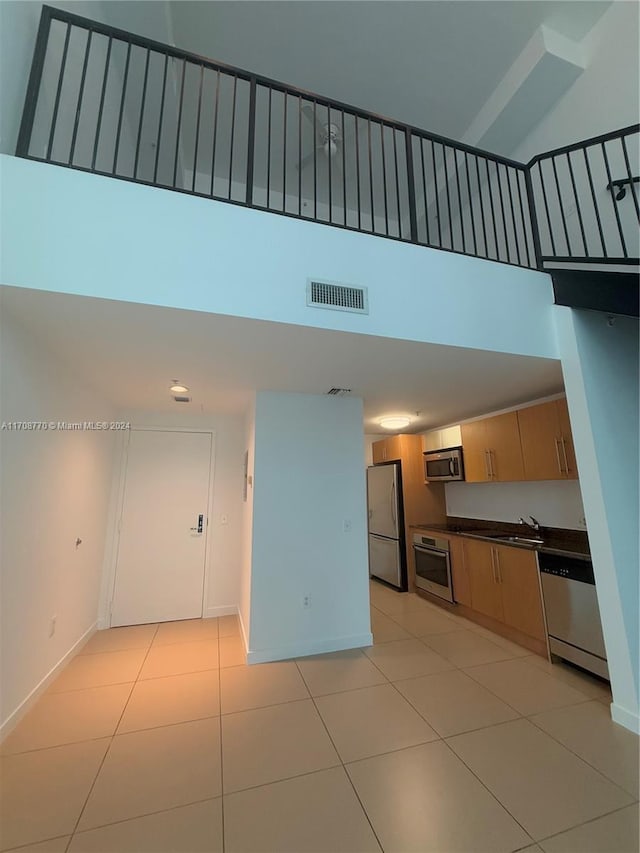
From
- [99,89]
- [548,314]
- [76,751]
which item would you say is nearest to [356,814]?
[76,751]

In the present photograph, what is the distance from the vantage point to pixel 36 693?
2.46 m

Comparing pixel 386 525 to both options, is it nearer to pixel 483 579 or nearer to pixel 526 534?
pixel 483 579

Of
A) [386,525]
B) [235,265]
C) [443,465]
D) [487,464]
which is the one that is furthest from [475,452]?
[235,265]

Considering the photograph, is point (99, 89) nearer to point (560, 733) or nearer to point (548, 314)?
point (548, 314)

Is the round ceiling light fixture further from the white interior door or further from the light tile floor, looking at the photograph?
the light tile floor

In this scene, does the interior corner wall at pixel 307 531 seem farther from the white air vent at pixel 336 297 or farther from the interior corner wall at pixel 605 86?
the interior corner wall at pixel 605 86

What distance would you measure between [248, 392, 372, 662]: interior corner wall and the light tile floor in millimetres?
271

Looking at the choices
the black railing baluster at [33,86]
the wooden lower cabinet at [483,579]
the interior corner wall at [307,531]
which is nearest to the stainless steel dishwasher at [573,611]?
the wooden lower cabinet at [483,579]

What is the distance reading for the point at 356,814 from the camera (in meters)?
1.59

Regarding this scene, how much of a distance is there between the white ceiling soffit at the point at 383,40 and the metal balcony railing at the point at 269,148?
0.28 metres

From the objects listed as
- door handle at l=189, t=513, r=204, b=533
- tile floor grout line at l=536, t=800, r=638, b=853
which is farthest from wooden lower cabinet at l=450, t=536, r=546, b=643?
door handle at l=189, t=513, r=204, b=533

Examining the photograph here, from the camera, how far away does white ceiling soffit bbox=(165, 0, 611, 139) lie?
10.7ft

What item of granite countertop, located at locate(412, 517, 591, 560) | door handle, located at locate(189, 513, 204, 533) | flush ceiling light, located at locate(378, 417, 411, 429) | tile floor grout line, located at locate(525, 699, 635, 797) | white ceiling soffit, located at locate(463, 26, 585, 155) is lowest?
tile floor grout line, located at locate(525, 699, 635, 797)

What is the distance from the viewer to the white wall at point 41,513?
209cm
